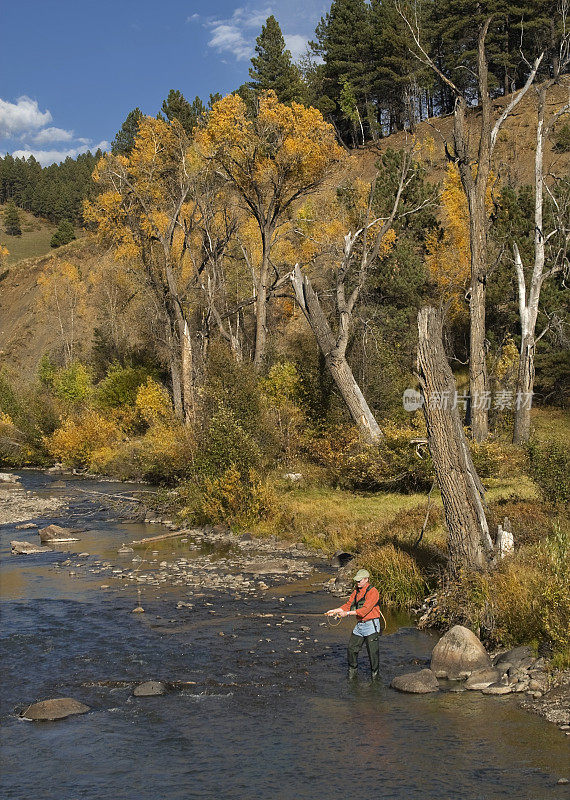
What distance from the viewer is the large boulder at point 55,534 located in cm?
2231

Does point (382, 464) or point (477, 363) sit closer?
point (382, 464)

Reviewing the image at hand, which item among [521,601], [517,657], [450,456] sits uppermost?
[450,456]

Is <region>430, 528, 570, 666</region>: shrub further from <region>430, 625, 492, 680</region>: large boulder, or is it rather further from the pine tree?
the pine tree

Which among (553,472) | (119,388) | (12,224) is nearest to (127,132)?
(12,224)

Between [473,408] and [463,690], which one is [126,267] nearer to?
[473,408]

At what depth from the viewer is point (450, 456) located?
1380 cm

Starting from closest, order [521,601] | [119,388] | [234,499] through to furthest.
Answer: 1. [521,601]
2. [234,499]
3. [119,388]

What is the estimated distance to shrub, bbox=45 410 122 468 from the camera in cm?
4008

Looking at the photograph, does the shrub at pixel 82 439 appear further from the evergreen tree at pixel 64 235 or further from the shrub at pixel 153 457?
the evergreen tree at pixel 64 235

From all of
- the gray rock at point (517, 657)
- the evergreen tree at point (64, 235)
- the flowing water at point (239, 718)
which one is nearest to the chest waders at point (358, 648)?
the flowing water at point (239, 718)

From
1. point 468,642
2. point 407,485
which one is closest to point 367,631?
point 468,642

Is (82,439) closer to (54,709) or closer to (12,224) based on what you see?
(54,709)

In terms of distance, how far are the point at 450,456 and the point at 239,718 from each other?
5961mm

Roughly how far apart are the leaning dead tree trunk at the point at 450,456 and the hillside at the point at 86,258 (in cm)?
5204
